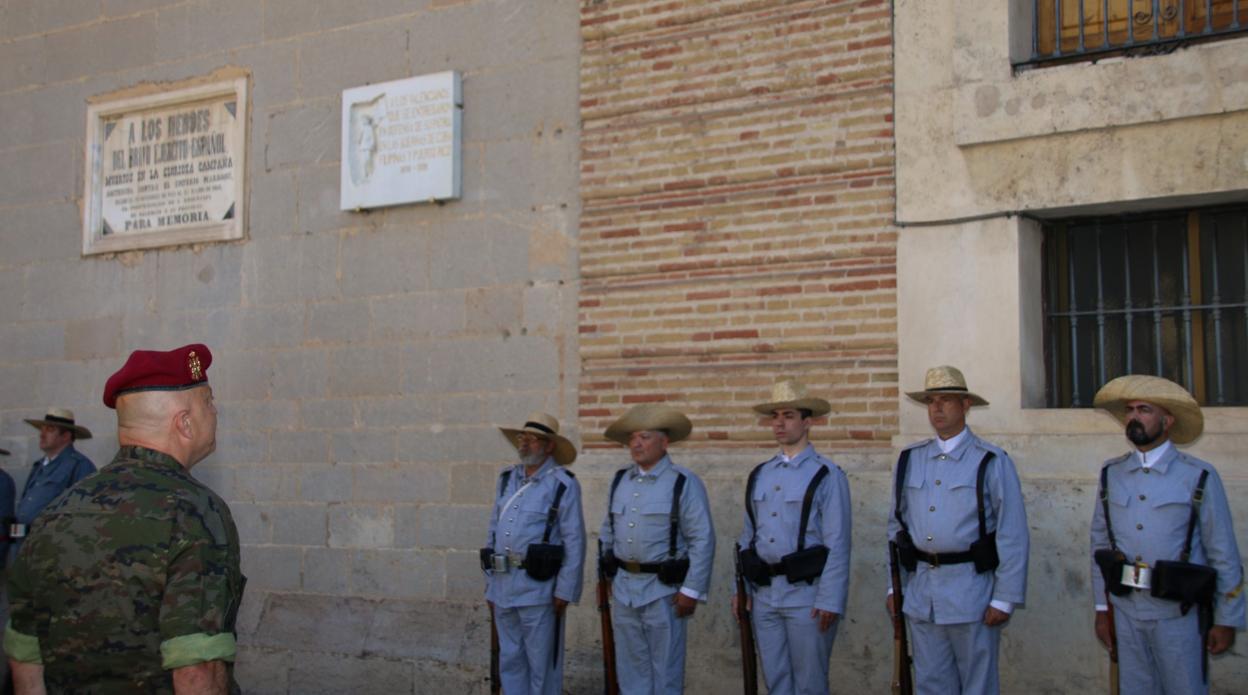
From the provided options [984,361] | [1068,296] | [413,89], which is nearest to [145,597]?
[984,361]

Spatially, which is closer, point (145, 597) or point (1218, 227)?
point (145, 597)

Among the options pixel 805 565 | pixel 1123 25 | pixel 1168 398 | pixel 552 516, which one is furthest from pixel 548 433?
pixel 1123 25

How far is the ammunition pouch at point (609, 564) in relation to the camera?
724 centimetres

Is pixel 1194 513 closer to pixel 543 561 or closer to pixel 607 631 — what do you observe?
pixel 607 631

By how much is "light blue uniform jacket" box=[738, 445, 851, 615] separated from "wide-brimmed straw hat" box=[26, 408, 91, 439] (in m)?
5.61

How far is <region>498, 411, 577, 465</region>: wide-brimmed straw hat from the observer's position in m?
7.61

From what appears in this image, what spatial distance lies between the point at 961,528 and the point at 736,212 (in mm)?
2620

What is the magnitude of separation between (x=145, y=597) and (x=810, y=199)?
17.2ft

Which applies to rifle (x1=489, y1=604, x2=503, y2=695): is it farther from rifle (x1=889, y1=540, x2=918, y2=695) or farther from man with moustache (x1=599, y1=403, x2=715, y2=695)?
rifle (x1=889, y1=540, x2=918, y2=695)

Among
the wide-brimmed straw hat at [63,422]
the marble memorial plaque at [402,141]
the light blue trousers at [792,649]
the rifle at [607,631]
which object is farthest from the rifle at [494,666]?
the wide-brimmed straw hat at [63,422]

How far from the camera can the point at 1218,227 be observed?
281 inches

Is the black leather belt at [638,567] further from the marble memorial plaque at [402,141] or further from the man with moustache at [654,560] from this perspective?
the marble memorial plaque at [402,141]

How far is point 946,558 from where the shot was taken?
621cm

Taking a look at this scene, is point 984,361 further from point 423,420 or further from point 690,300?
point 423,420
